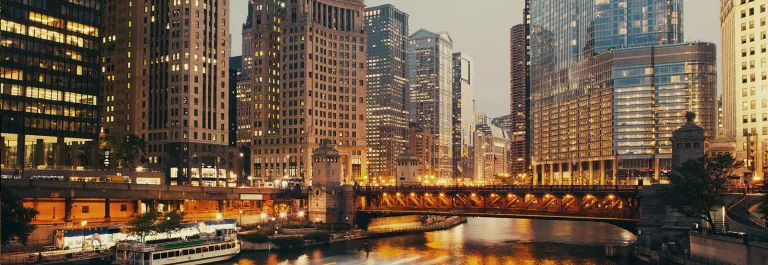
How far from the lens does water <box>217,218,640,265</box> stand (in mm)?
107625

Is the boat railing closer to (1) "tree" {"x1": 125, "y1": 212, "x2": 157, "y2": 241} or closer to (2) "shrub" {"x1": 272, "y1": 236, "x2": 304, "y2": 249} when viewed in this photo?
(1) "tree" {"x1": 125, "y1": 212, "x2": 157, "y2": 241}

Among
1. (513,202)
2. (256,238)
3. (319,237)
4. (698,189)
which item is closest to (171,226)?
(256,238)

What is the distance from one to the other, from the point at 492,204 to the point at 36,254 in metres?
73.9

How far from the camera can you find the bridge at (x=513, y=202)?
113 m

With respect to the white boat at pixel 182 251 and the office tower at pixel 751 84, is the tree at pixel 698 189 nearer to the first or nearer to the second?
the white boat at pixel 182 251

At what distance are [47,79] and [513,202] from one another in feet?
332

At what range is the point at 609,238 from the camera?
502 feet

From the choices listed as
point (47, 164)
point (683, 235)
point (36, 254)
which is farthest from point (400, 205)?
point (47, 164)

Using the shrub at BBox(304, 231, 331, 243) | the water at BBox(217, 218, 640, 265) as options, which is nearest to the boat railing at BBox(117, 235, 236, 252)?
the water at BBox(217, 218, 640, 265)

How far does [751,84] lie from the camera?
17975 cm

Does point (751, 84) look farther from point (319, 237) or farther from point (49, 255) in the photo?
point (49, 255)

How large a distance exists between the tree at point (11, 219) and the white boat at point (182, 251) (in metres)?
12.8

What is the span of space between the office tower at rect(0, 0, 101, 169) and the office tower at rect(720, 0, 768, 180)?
157 meters

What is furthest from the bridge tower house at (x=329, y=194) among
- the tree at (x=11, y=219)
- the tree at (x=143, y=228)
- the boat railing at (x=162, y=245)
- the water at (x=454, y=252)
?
the tree at (x=11, y=219)
